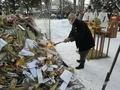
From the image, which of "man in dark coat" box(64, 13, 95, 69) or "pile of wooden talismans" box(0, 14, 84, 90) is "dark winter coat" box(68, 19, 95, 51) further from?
"pile of wooden talismans" box(0, 14, 84, 90)

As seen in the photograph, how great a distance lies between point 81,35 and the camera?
14.0 ft

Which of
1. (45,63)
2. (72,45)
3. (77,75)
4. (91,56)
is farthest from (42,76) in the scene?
(72,45)

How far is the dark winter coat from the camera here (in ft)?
14.0

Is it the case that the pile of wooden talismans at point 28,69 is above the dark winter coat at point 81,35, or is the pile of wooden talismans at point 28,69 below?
below

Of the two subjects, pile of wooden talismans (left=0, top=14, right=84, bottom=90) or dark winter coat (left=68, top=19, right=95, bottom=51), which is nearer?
pile of wooden talismans (left=0, top=14, right=84, bottom=90)

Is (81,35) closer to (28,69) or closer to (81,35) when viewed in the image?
(81,35)

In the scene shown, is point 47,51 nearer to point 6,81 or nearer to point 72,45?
point 6,81

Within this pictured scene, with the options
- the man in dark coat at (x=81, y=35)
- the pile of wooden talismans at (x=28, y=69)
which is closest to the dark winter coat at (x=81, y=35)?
the man in dark coat at (x=81, y=35)

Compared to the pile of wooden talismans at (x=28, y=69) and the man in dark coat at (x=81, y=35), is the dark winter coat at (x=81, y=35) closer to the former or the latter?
the man in dark coat at (x=81, y=35)

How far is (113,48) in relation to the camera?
22.8ft

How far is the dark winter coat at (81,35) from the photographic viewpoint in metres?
4.25

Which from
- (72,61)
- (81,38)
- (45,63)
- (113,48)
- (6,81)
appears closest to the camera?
(6,81)

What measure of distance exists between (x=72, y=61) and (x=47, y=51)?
1.12 meters

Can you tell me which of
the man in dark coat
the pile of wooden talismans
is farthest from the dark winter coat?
the pile of wooden talismans
